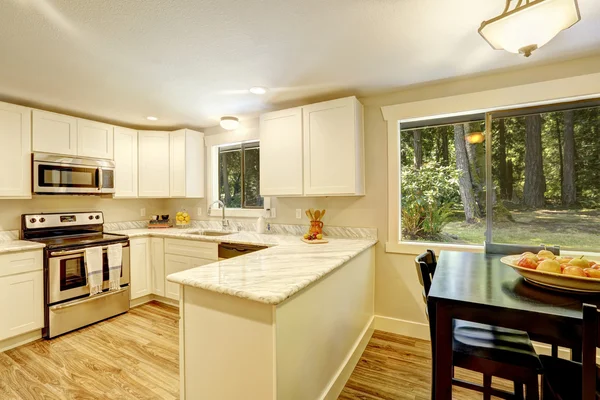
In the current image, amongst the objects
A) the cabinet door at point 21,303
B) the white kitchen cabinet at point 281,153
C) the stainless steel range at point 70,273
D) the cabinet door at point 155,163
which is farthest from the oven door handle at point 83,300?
the white kitchen cabinet at point 281,153

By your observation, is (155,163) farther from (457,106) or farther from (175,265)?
(457,106)

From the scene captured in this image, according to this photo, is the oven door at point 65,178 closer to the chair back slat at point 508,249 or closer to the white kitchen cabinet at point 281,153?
the white kitchen cabinet at point 281,153

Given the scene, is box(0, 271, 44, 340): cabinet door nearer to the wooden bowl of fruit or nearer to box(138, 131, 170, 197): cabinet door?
box(138, 131, 170, 197): cabinet door

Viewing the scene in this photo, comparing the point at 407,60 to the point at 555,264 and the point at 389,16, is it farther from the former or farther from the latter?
the point at 555,264

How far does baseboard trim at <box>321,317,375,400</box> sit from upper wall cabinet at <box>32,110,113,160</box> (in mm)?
3517

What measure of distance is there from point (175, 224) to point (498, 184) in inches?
161

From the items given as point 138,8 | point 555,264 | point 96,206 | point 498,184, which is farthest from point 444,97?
point 96,206

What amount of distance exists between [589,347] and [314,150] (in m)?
2.28

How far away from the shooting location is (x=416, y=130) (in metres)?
2.85

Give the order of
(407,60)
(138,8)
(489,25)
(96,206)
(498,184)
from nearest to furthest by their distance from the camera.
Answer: (489,25) < (138,8) < (407,60) < (498,184) < (96,206)

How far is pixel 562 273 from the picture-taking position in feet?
3.99

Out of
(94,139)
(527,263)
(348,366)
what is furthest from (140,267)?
(527,263)

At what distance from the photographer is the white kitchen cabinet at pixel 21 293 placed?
95.7 inches

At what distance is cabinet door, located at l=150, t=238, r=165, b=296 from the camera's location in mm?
3498
